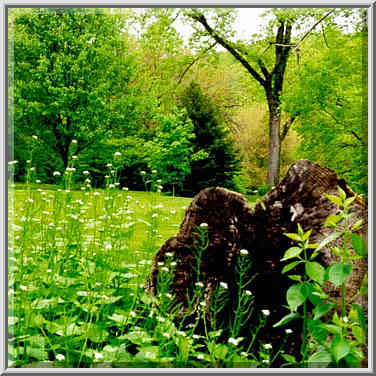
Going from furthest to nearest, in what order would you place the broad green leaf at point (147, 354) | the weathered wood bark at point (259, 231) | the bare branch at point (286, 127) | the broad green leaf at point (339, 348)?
1. the bare branch at point (286, 127)
2. the weathered wood bark at point (259, 231)
3. the broad green leaf at point (147, 354)
4. the broad green leaf at point (339, 348)

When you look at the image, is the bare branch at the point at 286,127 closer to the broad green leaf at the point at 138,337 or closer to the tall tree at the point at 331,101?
the tall tree at the point at 331,101

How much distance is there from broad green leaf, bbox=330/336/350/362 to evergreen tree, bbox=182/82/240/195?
2.15 m

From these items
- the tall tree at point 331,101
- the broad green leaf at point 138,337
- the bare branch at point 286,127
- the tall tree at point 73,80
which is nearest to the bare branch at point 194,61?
the tall tree at point 73,80

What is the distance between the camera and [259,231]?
7.58ft

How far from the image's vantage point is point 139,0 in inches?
75.2

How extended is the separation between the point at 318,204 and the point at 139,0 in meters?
1.40

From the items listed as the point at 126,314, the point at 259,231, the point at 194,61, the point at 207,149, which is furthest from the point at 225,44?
the point at 126,314

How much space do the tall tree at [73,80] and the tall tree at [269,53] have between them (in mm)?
826

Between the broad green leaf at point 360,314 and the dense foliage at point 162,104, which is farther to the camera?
the dense foliage at point 162,104

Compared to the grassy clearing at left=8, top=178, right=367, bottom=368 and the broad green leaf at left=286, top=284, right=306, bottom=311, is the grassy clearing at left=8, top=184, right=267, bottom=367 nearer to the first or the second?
the grassy clearing at left=8, top=178, right=367, bottom=368

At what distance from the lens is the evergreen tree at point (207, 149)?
363 centimetres

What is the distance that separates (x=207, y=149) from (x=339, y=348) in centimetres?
250

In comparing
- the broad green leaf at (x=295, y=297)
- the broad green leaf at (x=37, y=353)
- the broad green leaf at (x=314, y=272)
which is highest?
the broad green leaf at (x=314, y=272)

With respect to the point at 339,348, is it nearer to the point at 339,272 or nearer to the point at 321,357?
the point at 321,357
